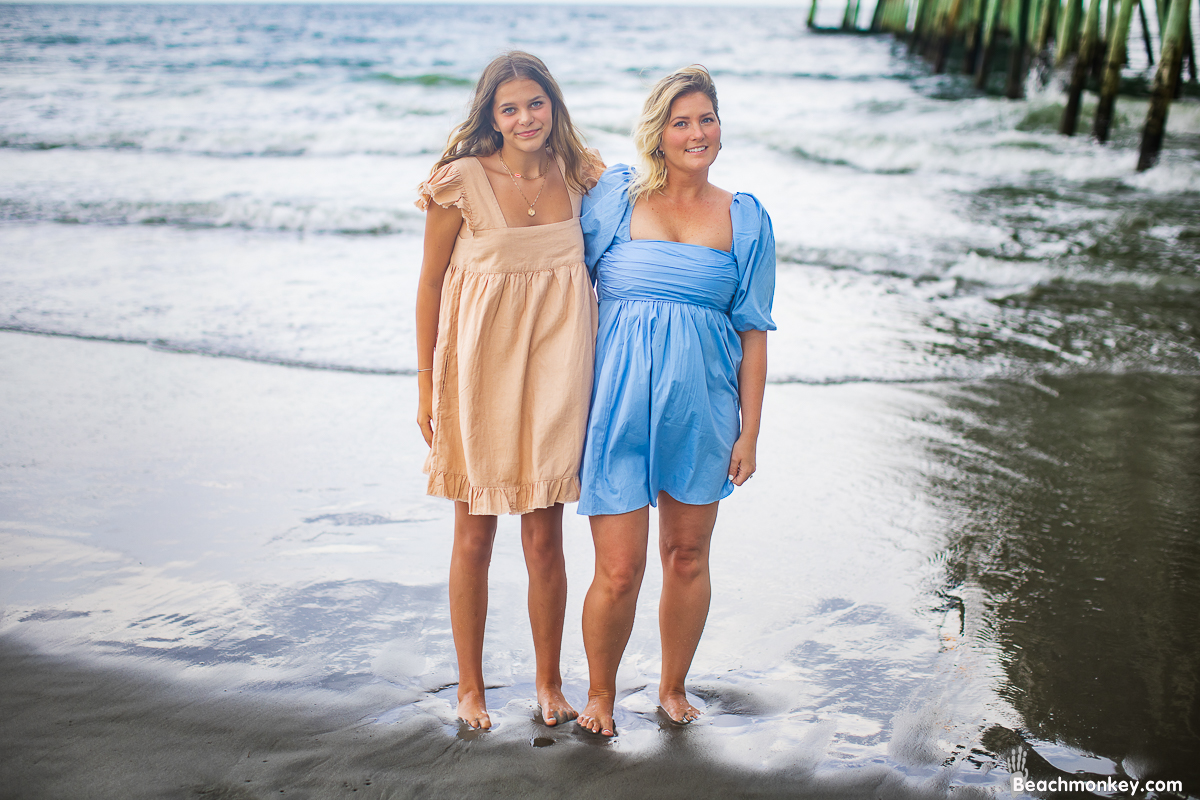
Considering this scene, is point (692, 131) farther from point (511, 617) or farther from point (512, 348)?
point (511, 617)

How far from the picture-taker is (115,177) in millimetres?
11000

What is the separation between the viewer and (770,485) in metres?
3.97

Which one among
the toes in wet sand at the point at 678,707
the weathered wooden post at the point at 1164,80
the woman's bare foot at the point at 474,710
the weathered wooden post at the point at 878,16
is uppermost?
the weathered wooden post at the point at 878,16

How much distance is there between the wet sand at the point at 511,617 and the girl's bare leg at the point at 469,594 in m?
0.11

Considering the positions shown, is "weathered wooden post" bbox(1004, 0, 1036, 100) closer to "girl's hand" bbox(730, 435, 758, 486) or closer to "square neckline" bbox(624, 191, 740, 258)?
"square neckline" bbox(624, 191, 740, 258)

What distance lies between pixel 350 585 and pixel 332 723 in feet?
2.46

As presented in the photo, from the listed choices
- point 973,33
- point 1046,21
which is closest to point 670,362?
point 1046,21

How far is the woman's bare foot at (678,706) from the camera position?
8.04ft

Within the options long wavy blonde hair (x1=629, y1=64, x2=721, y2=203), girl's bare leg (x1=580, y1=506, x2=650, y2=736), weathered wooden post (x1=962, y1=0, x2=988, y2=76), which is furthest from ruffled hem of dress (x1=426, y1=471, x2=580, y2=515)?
weathered wooden post (x1=962, y1=0, x2=988, y2=76)

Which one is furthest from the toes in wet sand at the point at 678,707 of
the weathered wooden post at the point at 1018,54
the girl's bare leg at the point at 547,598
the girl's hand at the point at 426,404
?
the weathered wooden post at the point at 1018,54

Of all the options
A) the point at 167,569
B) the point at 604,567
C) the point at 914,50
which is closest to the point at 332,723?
the point at 604,567

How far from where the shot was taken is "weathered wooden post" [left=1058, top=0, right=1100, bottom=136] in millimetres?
11844

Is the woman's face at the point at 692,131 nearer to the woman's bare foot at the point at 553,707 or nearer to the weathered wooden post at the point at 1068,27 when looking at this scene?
the woman's bare foot at the point at 553,707

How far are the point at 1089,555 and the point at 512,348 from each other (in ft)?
7.97
